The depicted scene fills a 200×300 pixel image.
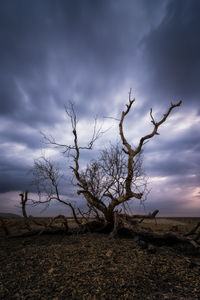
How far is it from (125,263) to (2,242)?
5.52 meters

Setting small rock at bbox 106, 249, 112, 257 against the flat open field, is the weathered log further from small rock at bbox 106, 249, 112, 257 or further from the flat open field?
small rock at bbox 106, 249, 112, 257

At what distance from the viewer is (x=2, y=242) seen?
773 centimetres

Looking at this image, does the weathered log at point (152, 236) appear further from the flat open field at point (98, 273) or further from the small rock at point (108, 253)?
the small rock at point (108, 253)

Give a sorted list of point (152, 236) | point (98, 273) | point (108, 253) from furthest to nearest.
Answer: point (152, 236) → point (108, 253) → point (98, 273)

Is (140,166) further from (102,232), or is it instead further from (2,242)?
(2,242)

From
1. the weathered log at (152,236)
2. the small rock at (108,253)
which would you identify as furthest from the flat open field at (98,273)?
the weathered log at (152,236)

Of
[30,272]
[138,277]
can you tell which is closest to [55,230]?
[30,272]

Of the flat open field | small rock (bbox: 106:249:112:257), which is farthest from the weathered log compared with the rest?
small rock (bbox: 106:249:112:257)

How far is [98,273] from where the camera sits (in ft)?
13.4

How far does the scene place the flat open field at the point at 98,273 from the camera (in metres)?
3.54

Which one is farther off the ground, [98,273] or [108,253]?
[108,253]

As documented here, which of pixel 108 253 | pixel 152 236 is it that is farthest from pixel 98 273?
pixel 152 236

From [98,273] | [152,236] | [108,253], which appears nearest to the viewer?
[98,273]

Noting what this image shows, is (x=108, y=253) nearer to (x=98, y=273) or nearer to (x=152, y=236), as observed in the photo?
(x=98, y=273)
